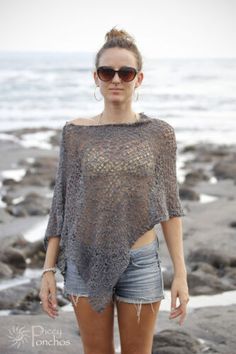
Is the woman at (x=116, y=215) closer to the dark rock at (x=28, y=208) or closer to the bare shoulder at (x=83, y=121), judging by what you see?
the bare shoulder at (x=83, y=121)

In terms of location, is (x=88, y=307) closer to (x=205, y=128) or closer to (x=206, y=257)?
(x=206, y=257)

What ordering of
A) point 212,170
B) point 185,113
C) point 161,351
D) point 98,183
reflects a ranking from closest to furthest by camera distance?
point 98,183
point 161,351
point 212,170
point 185,113

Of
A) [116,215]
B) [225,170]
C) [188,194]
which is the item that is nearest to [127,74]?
[116,215]

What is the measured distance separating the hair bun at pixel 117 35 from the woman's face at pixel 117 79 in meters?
0.06

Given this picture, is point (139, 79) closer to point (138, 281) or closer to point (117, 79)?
point (117, 79)

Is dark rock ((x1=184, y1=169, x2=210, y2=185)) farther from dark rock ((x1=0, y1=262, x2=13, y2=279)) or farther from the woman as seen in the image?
the woman

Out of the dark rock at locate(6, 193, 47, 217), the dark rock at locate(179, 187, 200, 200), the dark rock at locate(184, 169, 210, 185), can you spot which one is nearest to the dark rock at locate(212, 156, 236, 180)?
the dark rock at locate(184, 169, 210, 185)

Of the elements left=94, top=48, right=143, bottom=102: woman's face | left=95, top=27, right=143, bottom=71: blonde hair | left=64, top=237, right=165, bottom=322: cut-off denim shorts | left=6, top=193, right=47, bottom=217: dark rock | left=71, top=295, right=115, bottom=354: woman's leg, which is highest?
left=95, top=27, right=143, bottom=71: blonde hair

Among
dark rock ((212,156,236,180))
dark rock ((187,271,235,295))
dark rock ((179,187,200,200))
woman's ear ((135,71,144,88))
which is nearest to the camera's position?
woman's ear ((135,71,144,88))

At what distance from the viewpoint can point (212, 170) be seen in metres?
17.8

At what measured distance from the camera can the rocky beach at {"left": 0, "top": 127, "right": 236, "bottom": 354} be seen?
5.78m

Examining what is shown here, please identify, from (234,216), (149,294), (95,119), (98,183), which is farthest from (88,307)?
(234,216)

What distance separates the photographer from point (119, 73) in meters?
3.21

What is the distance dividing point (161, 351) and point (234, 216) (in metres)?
6.14
